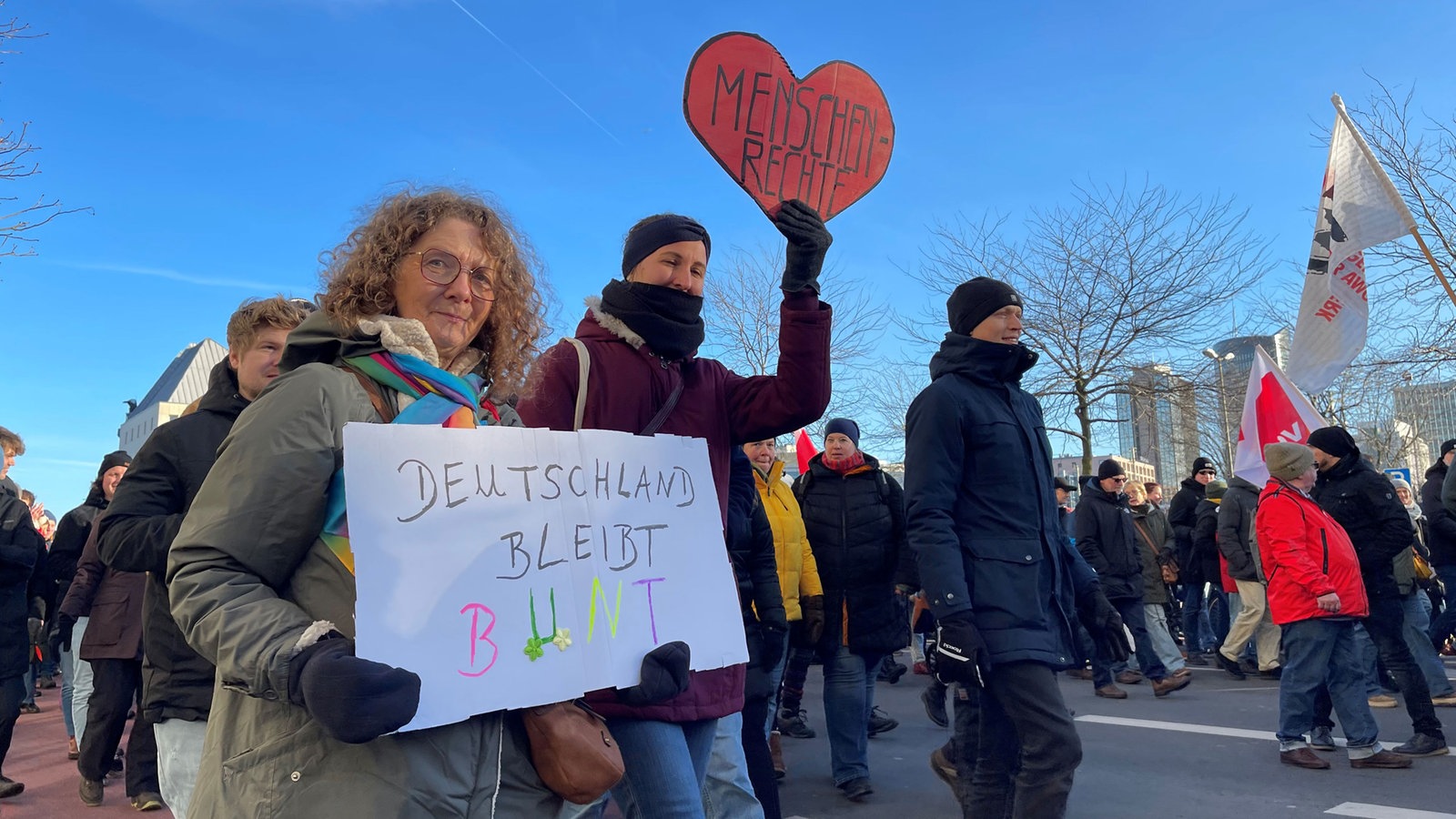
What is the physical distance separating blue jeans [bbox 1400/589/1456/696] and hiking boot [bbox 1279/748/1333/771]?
192 centimetres

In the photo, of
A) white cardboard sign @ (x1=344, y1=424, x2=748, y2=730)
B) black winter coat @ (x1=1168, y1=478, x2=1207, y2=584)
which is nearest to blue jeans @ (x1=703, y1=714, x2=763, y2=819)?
white cardboard sign @ (x1=344, y1=424, x2=748, y2=730)

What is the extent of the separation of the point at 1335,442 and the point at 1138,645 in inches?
114

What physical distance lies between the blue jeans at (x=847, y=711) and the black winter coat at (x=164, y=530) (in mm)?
3422

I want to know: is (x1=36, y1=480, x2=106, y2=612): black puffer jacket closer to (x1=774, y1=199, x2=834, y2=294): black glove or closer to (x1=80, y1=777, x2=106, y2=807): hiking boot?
(x1=80, y1=777, x2=106, y2=807): hiking boot

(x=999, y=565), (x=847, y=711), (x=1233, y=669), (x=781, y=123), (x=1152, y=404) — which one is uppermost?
(x=1152, y=404)

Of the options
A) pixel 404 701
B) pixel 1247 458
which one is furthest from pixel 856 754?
pixel 1247 458

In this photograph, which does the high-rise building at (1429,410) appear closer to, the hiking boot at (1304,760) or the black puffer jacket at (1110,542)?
the black puffer jacket at (1110,542)

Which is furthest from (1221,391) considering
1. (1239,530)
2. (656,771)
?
(656,771)

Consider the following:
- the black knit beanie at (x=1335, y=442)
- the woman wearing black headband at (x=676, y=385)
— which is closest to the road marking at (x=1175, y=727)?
the black knit beanie at (x=1335, y=442)

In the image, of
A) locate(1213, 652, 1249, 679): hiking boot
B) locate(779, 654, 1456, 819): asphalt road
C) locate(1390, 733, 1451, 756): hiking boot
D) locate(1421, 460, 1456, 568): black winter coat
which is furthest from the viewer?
locate(1213, 652, 1249, 679): hiking boot

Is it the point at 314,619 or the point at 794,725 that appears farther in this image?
the point at 794,725

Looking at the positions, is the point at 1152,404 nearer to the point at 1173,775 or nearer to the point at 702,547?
the point at 1173,775

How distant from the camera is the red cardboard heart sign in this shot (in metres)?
2.71

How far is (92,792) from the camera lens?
5.90 m
